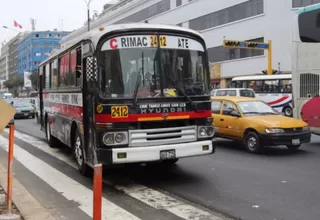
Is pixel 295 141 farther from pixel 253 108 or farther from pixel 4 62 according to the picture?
pixel 4 62

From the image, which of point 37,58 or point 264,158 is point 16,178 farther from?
point 37,58

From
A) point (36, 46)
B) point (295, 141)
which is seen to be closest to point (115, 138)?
point (295, 141)

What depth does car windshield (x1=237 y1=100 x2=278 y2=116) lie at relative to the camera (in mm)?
12016

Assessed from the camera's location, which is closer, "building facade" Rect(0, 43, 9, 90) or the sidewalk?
the sidewalk

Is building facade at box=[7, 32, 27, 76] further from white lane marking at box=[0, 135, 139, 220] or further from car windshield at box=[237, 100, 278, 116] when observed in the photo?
white lane marking at box=[0, 135, 139, 220]

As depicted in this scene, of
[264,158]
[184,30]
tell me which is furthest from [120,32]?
[264,158]

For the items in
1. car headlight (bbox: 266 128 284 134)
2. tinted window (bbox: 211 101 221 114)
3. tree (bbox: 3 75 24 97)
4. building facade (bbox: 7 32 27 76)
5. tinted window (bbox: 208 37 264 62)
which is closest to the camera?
car headlight (bbox: 266 128 284 134)

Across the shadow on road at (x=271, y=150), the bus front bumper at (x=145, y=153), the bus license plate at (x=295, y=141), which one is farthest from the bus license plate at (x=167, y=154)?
the bus license plate at (x=295, y=141)

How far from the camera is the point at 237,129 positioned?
39.0 feet

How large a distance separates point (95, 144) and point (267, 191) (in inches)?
122

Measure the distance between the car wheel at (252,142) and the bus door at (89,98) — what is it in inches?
198

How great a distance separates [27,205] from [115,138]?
1.83 m

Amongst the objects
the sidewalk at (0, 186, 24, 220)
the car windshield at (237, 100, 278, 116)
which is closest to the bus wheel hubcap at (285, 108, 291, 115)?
the car windshield at (237, 100, 278, 116)

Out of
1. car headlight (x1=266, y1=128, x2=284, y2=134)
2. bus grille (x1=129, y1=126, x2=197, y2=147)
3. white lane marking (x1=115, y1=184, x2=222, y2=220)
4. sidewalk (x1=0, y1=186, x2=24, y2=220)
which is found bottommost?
white lane marking (x1=115, y1=184, x2=222, y2=220)
